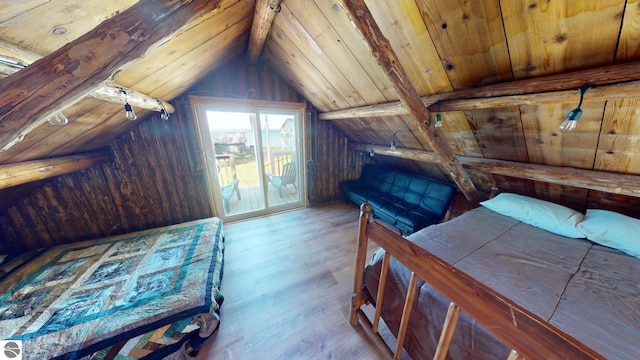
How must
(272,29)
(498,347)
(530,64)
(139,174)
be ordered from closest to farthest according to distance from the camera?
(498,347) < (530,64) < (272,29) < (139,174)

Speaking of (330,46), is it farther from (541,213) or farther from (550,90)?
(541,213)

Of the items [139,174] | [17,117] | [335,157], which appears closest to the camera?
[17,117]

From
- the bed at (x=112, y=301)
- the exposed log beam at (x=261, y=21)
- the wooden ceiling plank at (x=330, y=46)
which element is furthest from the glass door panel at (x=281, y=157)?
the bed at (x=112, y=301)

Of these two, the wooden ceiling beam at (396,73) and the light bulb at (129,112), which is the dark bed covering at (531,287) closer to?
the wooden ceiling beam at (396,73)

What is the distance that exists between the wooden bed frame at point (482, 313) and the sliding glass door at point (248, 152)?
2.66 metres

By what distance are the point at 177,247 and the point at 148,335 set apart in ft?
3.13

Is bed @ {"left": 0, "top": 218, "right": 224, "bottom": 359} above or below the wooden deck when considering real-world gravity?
above

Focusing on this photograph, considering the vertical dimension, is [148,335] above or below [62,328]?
below

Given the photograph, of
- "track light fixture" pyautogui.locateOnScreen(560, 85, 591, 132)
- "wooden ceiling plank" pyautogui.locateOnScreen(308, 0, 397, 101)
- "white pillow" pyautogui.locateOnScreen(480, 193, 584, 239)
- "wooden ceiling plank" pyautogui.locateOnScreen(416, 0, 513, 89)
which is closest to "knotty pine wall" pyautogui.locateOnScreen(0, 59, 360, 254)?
"wooden ceiling plank" pyautogui.locateOnScreen(308, 0, 397, 101)

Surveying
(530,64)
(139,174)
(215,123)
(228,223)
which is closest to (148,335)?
(228,223)

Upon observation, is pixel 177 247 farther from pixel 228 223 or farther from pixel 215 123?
pixel 215 123

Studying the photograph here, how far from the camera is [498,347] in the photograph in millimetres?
791

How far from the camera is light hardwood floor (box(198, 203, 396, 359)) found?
1.38 metres

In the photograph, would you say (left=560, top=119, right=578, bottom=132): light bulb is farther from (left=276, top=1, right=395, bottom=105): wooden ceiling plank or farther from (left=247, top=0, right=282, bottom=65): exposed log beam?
(left=247, top=0, right=282, bottom=65): exposed log beam
